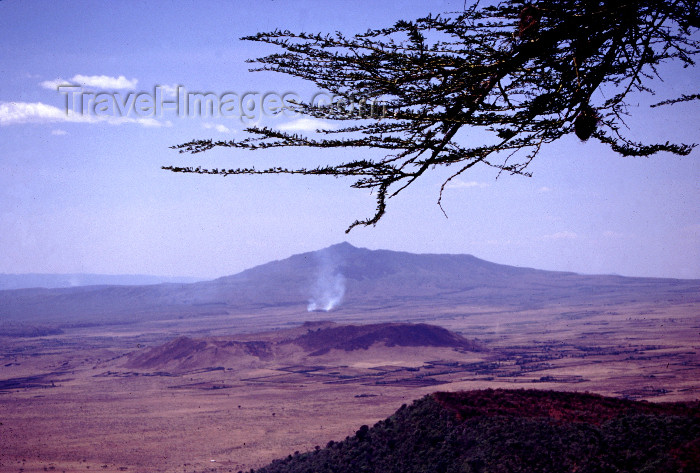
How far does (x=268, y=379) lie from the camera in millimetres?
47062

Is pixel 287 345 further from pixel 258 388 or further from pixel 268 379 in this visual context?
pixel 258 388

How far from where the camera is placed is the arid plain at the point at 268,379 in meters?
26.3

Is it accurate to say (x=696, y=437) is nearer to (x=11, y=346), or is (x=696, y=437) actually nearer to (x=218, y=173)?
(x=218, y=173)

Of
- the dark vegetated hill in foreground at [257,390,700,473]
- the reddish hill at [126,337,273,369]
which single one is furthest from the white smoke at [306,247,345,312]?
the dark vegetated hill in foreground at [257,390,700,473]

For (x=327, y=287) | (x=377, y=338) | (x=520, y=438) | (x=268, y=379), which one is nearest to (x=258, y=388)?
(x=268, y=379)

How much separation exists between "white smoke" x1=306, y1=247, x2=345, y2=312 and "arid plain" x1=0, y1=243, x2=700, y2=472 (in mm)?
43169

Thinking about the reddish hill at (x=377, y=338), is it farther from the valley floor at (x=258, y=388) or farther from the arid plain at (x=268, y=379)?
the valley floor at (x=258, y=388)

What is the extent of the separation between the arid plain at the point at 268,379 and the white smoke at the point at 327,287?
4317 cm

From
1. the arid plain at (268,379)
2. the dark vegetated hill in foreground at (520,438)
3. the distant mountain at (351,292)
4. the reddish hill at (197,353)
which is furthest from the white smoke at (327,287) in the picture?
the dark vegetated hill in foreground at (520,438)

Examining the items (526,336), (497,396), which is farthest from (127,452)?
(526,336)

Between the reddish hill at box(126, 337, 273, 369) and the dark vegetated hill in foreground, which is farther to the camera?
the reddish hill at box(126, 337, 273, 369)

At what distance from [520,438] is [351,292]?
471 feet

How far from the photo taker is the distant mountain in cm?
12538

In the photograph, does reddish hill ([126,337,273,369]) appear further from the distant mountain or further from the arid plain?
the distant mountain
